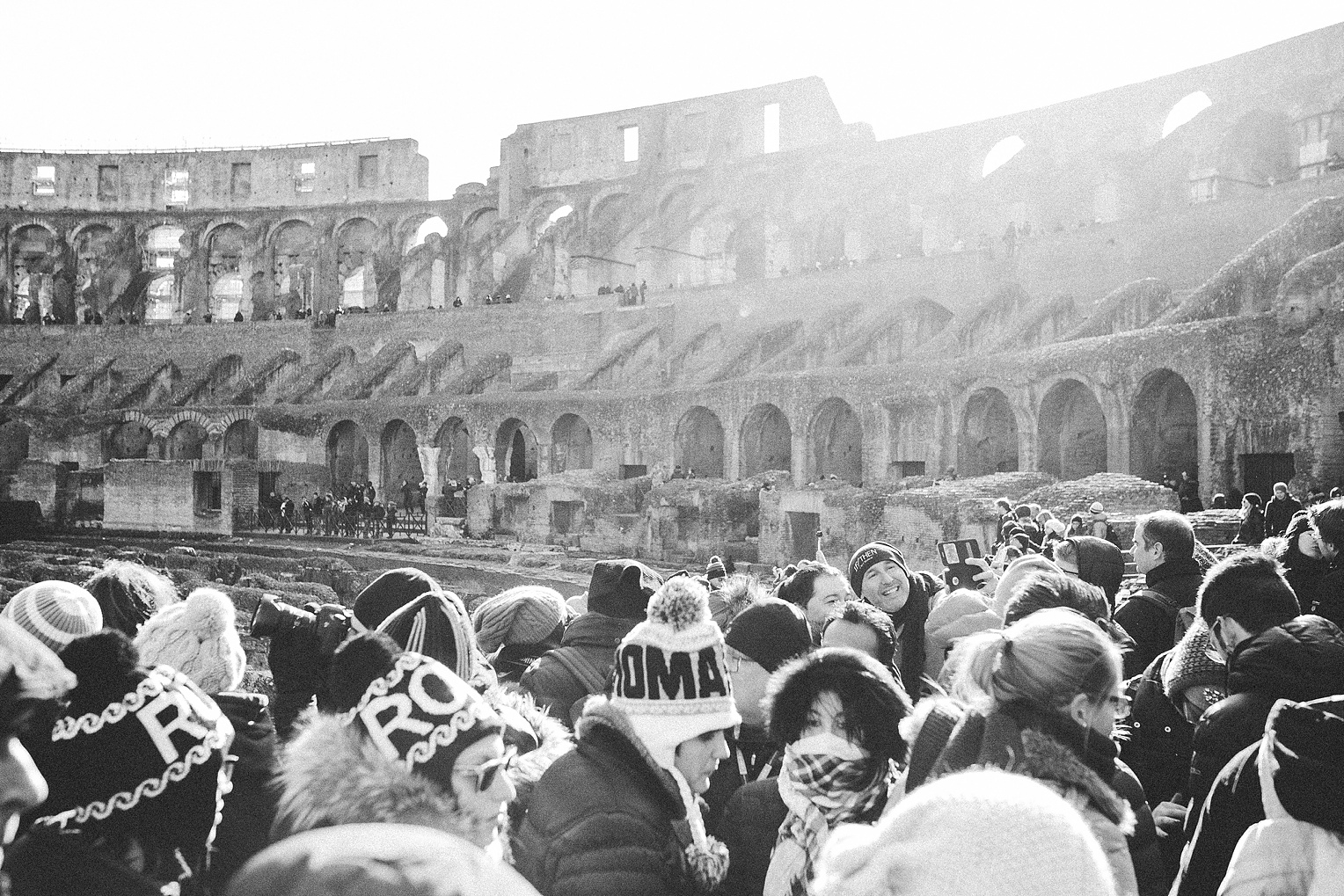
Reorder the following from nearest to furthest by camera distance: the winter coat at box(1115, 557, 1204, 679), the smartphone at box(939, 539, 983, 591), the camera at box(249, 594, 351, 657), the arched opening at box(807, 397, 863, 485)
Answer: the camera at box(249, 594, 351, 657)
the winter coat at box(1115, 557, 1204, 679)
the smartphone at box(939, 539, 983, 591)
the arched opening at box(807, 397, 863, 485)

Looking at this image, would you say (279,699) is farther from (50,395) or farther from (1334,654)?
(50,395)

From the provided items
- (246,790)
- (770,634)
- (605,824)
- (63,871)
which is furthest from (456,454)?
(63,871)

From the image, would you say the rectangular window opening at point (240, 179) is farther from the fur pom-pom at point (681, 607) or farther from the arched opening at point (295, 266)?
the fur pom-pom at point (681, 607)

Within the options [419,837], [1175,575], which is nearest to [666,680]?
[419,837]

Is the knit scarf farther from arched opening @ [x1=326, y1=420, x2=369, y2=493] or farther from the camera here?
arched opening @ [x1=326, y1=420, x2=369, y2=493]

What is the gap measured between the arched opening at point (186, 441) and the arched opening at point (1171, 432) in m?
29.7

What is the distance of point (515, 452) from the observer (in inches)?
1592

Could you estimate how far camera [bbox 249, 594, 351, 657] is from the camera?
4230mm

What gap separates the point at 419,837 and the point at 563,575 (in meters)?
18.5

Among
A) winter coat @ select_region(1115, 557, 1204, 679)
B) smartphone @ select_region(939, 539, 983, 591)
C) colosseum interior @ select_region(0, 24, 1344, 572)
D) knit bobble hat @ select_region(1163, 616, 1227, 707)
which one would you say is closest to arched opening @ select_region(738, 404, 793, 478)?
colosseum interior @ select_region(0, 24, 1344, 572)

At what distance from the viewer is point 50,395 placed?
147ft

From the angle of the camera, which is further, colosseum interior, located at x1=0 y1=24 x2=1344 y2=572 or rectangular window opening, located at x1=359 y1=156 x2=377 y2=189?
rectangular window opening, located at x1=359 y1=156 x2=377 y2=189

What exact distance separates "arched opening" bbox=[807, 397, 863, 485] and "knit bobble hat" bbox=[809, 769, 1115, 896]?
27.5 m

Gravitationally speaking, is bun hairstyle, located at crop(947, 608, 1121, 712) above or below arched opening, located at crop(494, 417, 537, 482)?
below
